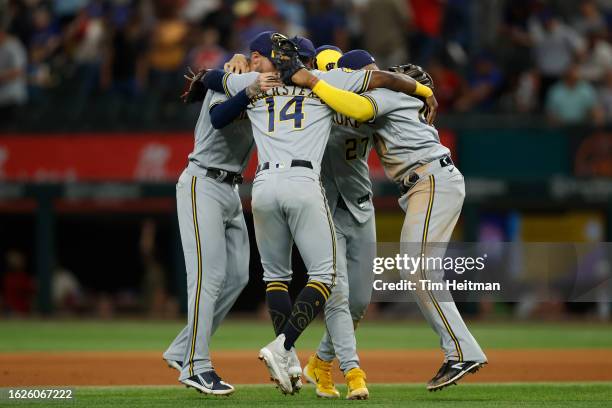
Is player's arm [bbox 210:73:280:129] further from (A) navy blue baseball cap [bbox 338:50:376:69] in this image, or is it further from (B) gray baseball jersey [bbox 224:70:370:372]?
(A) navy blue baseball cap [bbox 338:50:376:69]

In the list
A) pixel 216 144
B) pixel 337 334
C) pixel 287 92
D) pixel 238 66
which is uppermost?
pixel 238 66

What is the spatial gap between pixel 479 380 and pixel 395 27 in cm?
806

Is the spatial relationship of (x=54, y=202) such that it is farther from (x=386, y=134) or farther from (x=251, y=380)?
(x=386, y=134)

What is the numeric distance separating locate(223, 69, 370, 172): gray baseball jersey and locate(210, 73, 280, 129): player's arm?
1.5 inches

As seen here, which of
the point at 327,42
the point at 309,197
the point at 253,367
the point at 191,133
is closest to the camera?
the point at 309,197

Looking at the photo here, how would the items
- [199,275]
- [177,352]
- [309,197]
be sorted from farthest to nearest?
[177,352]
[199,275]
[309,197]

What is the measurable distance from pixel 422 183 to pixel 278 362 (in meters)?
1.44

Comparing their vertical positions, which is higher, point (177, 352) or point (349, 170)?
point (349, 170)

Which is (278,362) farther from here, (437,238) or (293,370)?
(437,238)

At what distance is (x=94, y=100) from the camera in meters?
15.8

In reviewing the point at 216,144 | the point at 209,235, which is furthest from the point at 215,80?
the point at 209,235

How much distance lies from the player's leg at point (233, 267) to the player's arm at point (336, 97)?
103 centimetres

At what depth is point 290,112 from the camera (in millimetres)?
6383

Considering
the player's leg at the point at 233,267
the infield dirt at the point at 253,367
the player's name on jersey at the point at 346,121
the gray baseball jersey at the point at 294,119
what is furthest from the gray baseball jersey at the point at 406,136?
the infield dirt at the point at 253,367
